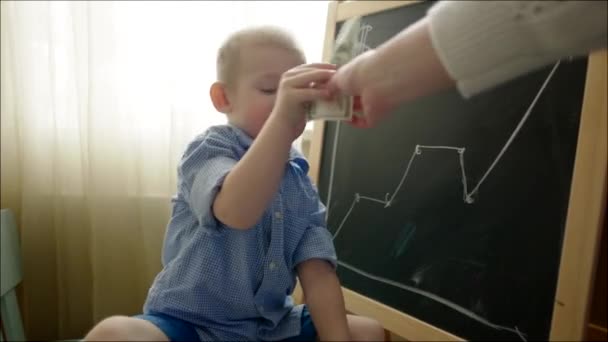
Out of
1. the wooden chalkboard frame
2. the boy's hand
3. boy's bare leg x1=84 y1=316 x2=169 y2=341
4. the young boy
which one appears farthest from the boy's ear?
the wooden chalkboard frame

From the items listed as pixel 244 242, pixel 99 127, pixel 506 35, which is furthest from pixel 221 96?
pixel 99 127

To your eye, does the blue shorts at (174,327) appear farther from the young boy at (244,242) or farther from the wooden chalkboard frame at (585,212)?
the wooden chalkboard frame at (585,212)

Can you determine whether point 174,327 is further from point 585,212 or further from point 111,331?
point 585,212

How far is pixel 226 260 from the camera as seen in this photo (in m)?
0.67

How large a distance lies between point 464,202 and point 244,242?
0.38 metres

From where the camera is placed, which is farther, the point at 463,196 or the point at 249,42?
the point at 463,196

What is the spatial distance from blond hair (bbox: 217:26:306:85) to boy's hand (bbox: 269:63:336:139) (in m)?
0.16

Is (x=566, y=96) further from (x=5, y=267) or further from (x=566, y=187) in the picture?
(x=5, y=267)

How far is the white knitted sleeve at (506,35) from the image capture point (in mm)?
363

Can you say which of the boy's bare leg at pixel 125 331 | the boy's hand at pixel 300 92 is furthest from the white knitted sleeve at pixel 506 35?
the boy's bare leg at pixel 125 331

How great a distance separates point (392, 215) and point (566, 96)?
0.36m

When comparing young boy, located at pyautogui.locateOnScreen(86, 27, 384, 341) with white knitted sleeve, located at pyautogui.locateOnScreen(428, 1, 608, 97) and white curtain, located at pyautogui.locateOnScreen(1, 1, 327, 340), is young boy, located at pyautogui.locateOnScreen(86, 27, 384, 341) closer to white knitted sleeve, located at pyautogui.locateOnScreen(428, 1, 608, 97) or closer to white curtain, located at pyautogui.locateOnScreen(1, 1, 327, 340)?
white knitted sleeve, located at pyautogui.locateOnScreen(428, 1, 608, 97)

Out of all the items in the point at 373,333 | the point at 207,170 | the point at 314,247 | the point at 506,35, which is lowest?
the point at 373,333

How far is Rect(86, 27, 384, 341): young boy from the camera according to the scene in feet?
1.89
